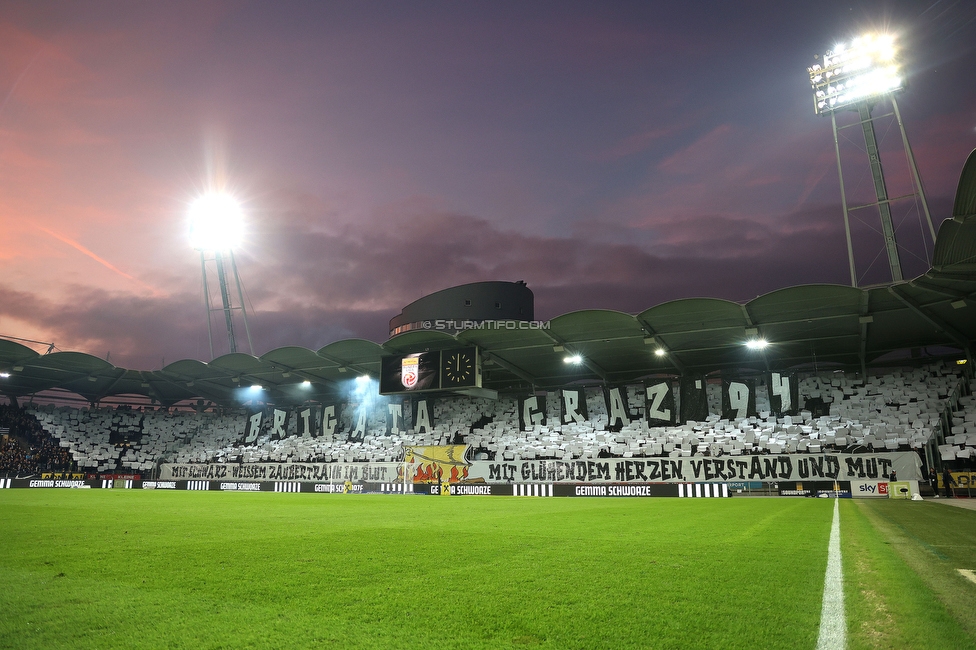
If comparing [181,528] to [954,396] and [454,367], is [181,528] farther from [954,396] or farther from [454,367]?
[954,396]

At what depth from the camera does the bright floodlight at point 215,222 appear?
46094mm

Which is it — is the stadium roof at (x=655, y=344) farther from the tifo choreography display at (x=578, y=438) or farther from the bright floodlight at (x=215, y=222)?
the bright floodlight at (x=215, y=222)

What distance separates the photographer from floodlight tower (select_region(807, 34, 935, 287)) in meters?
30.1

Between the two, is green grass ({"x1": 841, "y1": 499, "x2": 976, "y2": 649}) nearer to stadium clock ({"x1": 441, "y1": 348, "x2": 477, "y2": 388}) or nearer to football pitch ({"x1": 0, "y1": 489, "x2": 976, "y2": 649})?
football pitch ({"x1": 0, "y1": 489, "x2": 976, "y2": 649})

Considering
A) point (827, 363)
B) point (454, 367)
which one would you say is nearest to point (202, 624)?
point (454, 367)

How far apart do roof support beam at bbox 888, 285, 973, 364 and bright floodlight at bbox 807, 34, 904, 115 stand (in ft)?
41.0

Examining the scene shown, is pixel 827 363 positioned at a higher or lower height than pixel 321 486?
higher

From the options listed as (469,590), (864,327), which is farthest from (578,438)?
(469,590)

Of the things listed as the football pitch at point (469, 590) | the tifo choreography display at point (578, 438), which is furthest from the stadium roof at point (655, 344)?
the football pitch at point (469, 590)

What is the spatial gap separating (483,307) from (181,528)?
4437 cm

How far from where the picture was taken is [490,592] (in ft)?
14.7

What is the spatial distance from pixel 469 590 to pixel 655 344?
30413 mm

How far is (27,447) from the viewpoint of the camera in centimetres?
4769

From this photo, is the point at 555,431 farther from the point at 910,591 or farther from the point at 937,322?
the point at 910,591
